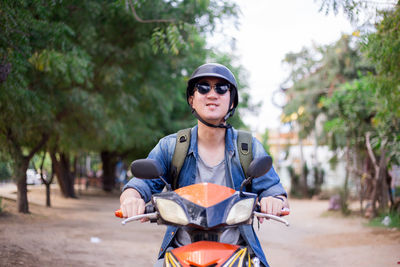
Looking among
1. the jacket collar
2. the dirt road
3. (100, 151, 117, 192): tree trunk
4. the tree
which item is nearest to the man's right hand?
the jacket collar

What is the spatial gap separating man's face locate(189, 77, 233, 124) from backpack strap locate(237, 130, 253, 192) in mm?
208

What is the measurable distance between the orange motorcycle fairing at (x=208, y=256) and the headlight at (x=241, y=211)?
13cm

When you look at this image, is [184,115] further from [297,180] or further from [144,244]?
[144,244]

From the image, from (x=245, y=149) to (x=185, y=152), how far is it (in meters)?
0.38

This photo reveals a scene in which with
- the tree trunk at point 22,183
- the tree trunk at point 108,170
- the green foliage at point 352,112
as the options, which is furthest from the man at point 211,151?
the tree trunk at point 108,170

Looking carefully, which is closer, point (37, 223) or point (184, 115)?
point (37, 223)

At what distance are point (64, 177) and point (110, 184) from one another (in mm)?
8364

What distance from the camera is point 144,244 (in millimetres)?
9398

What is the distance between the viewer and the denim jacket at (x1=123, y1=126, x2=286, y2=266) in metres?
2.56

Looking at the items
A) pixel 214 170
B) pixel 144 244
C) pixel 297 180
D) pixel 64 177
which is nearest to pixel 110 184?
pixel 64 177

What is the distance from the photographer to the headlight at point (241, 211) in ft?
6.89

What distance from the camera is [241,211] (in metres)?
2.14

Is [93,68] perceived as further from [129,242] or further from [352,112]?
[352,112]

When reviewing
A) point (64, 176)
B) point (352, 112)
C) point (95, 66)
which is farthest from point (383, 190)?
point (64, 176)
